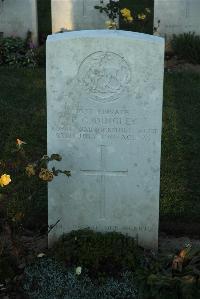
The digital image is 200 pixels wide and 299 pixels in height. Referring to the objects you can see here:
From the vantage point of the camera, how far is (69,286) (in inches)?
168

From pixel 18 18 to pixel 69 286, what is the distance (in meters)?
7.66

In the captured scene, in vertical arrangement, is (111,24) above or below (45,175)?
above

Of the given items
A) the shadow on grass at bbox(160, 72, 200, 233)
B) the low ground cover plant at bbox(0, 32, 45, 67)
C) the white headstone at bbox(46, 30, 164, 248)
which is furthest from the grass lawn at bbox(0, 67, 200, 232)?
the white headstone at bbox(46, 30, 164, 248)

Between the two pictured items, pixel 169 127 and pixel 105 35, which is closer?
pixel 105 35

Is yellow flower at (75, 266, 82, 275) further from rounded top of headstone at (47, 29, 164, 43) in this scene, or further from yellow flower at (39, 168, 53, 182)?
rounded top of headstone at (47, 29, 164, 43)

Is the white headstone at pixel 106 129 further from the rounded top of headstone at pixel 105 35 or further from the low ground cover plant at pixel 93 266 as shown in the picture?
the low ground cover plant at pixel 93 266

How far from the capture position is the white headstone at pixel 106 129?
432 cm

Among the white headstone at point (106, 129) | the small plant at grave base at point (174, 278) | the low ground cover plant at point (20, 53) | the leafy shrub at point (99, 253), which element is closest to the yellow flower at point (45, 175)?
the white headstone at point (106, 129)

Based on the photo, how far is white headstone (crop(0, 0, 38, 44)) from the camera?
1093 cm

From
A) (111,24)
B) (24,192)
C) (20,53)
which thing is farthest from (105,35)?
(20,53)

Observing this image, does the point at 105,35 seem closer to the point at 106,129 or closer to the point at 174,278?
the point at 106,129

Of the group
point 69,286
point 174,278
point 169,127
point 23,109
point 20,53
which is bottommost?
point 69,286

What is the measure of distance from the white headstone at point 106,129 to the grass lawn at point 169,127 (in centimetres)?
88

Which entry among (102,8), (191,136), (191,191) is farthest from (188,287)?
(102,8)
